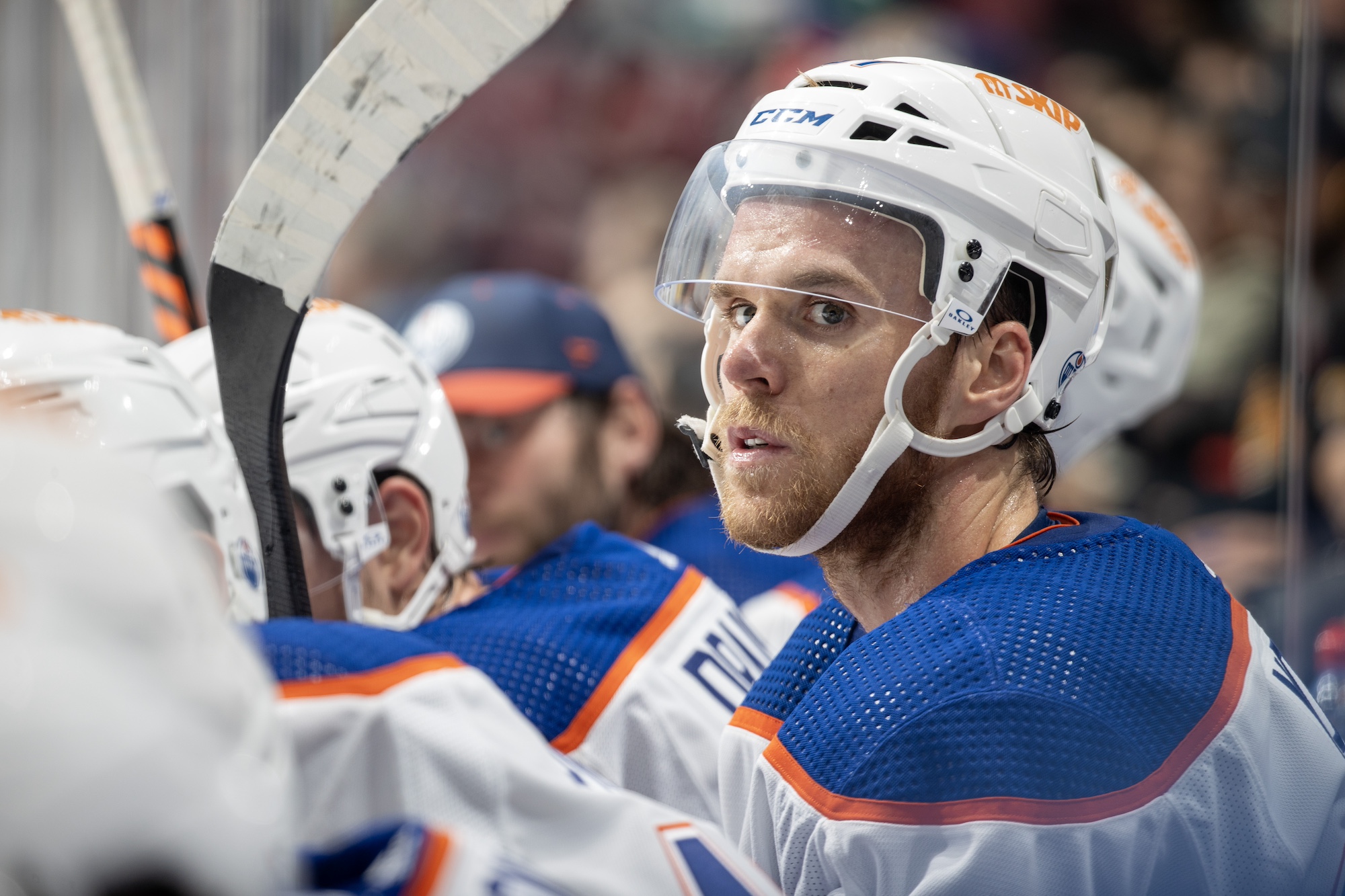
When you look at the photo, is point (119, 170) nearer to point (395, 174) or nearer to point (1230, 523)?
point (395, 174)

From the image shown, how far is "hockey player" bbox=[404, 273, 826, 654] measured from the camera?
279cm

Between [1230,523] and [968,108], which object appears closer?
[968,108]

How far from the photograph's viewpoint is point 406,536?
1970 mm

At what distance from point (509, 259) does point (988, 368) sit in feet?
9.12

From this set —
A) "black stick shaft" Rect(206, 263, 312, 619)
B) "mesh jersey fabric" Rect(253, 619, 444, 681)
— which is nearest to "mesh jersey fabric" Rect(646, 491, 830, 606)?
"black stick shaft" Rect(206, 263, 312, 619)

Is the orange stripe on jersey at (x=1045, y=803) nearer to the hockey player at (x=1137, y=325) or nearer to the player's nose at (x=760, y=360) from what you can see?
the player's nose at (x=760, y=360)

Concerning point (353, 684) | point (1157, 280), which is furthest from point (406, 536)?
point (1157, 280)

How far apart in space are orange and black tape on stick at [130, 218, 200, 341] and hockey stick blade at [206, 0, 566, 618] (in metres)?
0.70

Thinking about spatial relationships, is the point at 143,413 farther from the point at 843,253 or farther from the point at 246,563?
the point at 843,253

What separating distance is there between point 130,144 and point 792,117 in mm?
1000

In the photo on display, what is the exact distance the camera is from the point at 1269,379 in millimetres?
3455

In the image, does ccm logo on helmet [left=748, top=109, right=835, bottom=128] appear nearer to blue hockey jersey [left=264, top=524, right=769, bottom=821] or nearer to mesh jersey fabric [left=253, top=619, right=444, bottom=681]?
blue hockey jersey [left=264, top=524, right=769, bottom=821]

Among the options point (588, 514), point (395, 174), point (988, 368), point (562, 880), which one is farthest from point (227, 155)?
point (562, 880)

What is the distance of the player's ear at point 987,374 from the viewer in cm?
152
